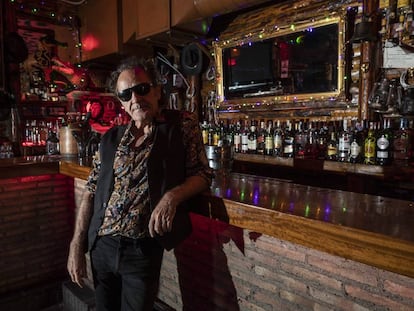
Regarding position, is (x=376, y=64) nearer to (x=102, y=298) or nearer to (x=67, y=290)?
(x=102, y=298)

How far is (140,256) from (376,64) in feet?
9.26

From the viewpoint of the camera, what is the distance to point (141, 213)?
1.57 m

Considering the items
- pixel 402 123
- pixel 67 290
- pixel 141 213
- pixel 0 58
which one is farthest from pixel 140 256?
pixel 0 58

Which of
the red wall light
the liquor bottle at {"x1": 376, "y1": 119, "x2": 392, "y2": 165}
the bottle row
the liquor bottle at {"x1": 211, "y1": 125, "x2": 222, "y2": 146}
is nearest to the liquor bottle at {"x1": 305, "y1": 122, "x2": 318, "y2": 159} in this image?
the bottle row

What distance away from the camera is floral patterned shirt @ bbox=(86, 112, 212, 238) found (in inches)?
61.8

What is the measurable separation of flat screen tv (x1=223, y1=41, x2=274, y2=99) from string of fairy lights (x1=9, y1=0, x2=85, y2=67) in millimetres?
3041

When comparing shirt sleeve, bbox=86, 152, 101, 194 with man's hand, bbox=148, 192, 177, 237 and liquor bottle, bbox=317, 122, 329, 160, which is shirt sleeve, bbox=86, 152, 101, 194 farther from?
liquor bottle, bbox=317, 122, 329, 160

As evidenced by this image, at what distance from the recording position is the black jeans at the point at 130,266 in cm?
160

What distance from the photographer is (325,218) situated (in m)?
1.26

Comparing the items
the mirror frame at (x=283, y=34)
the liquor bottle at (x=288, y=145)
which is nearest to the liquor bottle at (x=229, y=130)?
the mirror frame at (x=283, y=34)

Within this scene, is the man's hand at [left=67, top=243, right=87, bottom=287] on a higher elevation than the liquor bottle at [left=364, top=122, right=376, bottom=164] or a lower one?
lower

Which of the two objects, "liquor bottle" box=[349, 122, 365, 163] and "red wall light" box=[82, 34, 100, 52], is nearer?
"liquor bottle" box=[349, 122, 365, 163]

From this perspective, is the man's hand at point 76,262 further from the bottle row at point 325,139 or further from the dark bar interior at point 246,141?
the bottle row at point 325,139

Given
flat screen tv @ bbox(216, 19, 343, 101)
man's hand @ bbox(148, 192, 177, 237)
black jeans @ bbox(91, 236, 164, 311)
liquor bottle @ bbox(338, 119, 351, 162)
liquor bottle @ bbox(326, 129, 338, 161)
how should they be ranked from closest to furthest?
man's hand @ bbox(148, 192, 177, 237)
black jeans @ bbox(91, 236, 164, 311)
liquor bottle @ bbox(338, 119, 351, 162)
liquor bottle @ bbox(326, 129, 338, 161)
flat screen tv @ bbox(216, 19, 343, 101)
